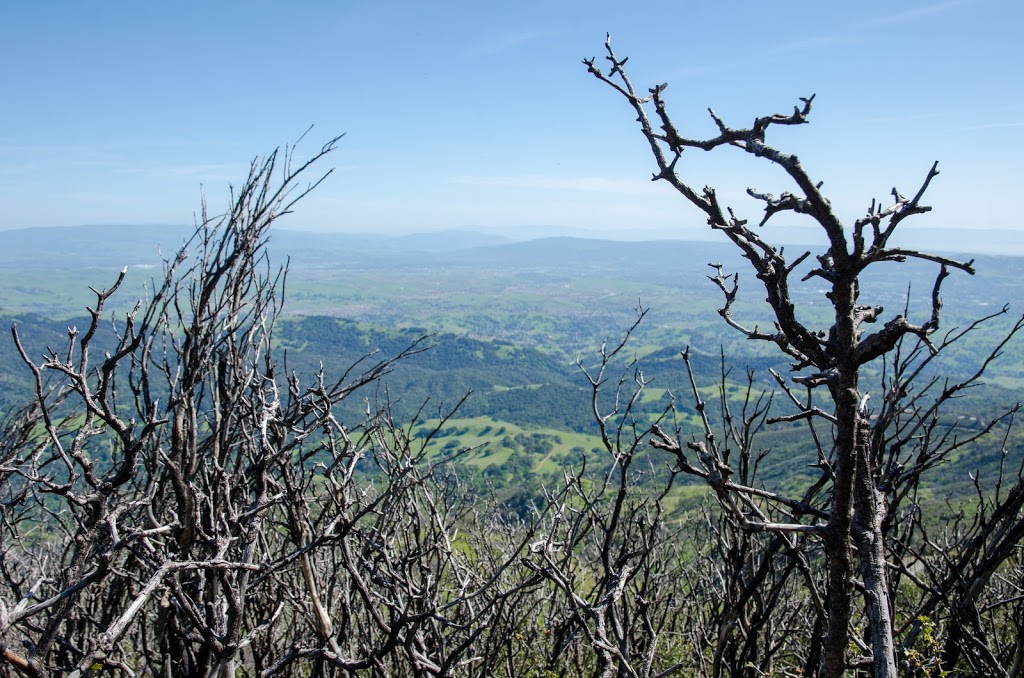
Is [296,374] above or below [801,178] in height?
below

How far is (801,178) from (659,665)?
444 centimetres

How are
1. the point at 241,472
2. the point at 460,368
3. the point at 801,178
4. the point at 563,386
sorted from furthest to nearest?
the point at 460,368, the point at 563,386, the point at 241,472, the point at 801,178

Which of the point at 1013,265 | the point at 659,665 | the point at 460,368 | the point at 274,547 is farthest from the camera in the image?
the point at 1013,265

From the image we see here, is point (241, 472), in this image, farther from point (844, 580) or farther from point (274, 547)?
point (844, 580)

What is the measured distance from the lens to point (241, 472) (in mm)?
2871

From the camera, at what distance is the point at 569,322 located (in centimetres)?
16612

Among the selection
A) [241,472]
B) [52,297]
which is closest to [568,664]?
[241,472]

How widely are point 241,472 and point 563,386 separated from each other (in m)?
107

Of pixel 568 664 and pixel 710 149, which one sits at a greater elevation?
Answer: pixel 710 149

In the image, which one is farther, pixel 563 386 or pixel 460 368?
pixel 460 368

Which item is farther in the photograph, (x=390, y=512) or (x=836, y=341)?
(x=390, y=512)

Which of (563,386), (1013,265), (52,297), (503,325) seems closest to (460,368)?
(563,386)

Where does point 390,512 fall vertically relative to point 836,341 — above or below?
below

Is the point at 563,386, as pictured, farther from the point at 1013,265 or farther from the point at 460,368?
the point at 1013,265
